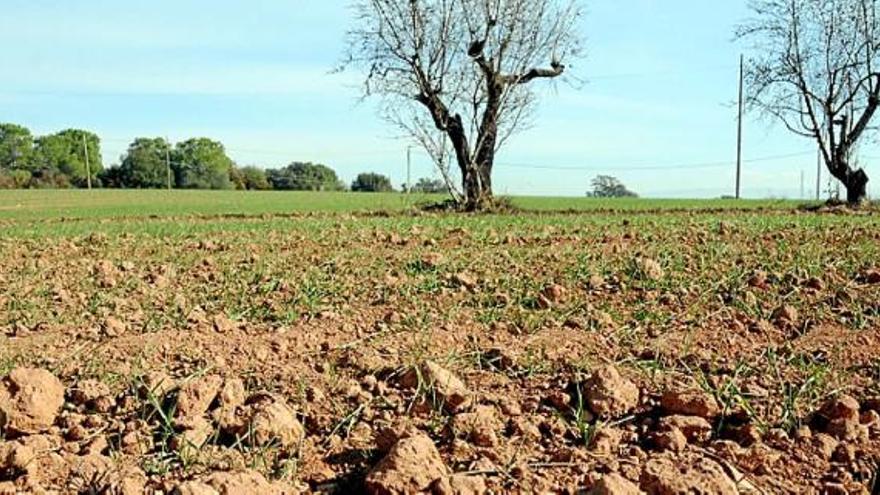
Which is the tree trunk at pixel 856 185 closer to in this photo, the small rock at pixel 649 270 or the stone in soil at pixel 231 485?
the small rock at pixel 649 270

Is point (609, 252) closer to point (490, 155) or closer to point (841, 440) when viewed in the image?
point (841, 440)

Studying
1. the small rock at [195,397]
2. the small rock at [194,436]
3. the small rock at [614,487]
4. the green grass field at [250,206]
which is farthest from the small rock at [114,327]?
the green grass field at [250,206]

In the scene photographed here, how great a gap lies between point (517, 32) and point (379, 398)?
2140 centimetres

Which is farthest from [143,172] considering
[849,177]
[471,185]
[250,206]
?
[849,177]

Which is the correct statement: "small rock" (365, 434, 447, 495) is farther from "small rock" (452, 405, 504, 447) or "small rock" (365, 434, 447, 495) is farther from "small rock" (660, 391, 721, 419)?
"small rock" (660, 391, 721, 419)

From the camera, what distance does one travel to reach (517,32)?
22984 millimetres

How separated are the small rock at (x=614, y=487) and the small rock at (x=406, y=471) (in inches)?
14.7

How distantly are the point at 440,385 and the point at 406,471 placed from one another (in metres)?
0.62

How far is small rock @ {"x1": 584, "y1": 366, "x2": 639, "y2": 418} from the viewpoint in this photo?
2551 mm

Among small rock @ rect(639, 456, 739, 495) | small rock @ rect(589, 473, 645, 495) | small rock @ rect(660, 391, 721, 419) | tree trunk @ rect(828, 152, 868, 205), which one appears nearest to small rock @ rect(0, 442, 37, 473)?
small rock @ rect(589, 473, 645, 495)

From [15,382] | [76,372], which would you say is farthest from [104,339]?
[15,382]

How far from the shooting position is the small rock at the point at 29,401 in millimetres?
2455

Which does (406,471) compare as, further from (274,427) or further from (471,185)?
(471,185)

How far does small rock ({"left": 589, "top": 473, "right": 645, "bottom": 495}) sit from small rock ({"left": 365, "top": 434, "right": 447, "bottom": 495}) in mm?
373
